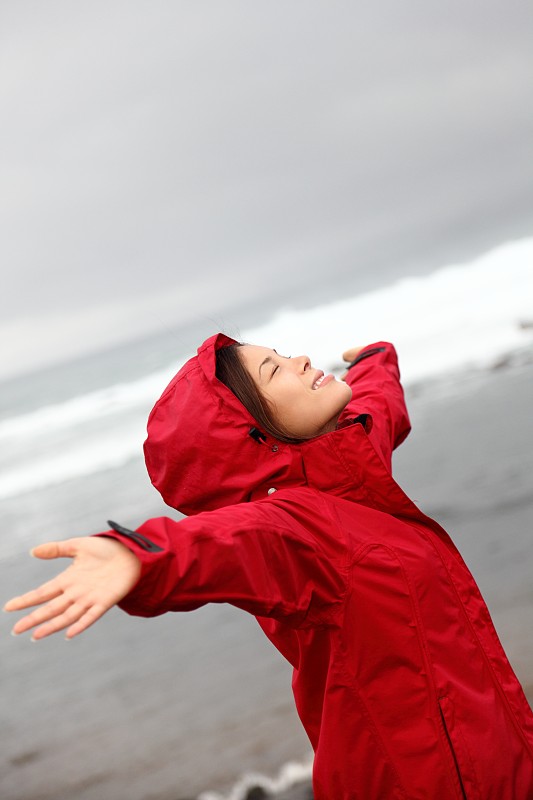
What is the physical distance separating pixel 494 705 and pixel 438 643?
0.64 feet

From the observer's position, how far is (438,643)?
2.00m

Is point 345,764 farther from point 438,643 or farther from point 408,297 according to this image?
point 408,297

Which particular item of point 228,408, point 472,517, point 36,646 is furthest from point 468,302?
point 228,408

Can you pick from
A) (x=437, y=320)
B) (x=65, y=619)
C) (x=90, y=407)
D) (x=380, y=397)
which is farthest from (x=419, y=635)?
(x=90, y=407)

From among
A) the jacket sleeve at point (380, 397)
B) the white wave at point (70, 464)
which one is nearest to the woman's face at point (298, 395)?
the jacket sleeve at point (380, 397)

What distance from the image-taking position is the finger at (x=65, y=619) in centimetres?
137

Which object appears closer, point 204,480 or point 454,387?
point 204,480

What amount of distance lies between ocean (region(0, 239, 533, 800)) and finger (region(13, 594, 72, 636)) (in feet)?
5.13

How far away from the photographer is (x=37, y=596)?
1.41 metres

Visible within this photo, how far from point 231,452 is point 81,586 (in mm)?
779

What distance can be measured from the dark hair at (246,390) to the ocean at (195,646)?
0.53 m

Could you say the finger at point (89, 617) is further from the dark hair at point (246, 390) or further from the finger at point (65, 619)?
the dark hair at point (246, 390)

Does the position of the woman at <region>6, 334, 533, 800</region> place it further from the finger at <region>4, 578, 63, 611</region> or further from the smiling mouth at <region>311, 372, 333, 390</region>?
the finger at <region>4, 578, 63, 611</region>

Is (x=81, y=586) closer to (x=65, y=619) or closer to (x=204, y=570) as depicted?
(x=65, y=619)
